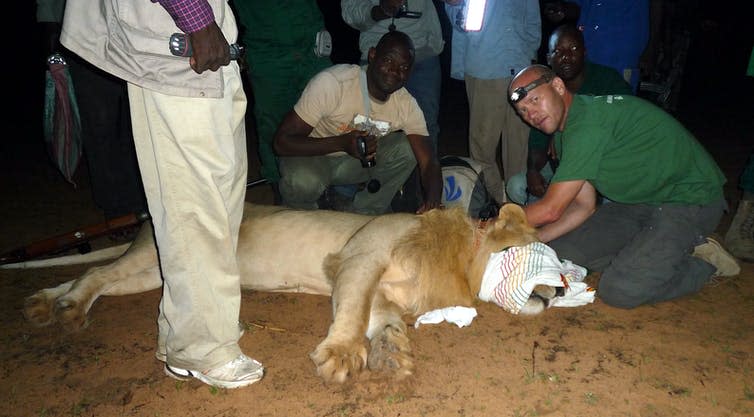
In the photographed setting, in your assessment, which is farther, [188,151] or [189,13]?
[188,151]

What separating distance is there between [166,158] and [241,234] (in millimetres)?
1299

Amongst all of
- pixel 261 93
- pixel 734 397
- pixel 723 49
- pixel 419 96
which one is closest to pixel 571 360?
pixel 734 397

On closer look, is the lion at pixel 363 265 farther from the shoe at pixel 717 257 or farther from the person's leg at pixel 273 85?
the person's leg at pixel 273 85

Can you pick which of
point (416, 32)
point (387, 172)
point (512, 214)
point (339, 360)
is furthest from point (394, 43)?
point (339, 360)

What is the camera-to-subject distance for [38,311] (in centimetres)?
317

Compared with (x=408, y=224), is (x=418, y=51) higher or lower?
higher

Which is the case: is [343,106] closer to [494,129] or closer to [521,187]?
[494,129]

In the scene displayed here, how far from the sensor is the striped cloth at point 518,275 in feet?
9.65

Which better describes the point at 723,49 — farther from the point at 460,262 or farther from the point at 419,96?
the point at 460,262

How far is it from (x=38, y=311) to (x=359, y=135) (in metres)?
2.43

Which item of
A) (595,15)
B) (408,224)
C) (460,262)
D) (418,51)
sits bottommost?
(460,262)

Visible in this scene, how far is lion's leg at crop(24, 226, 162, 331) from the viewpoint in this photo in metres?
3.15

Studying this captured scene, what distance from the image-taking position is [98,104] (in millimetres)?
4105

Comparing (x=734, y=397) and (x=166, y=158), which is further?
(x=734, y=397)
